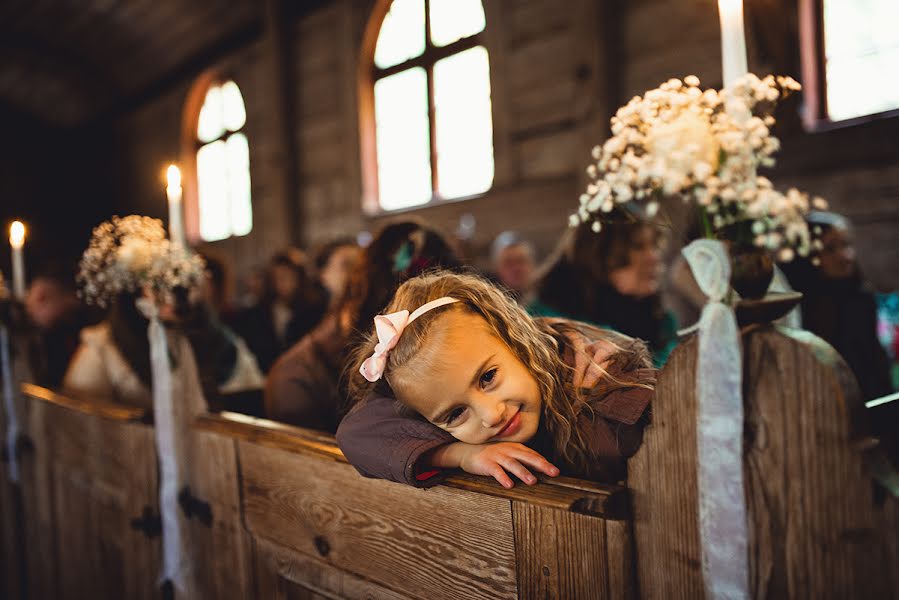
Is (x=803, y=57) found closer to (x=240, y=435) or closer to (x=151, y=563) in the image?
(x=240, y=435)

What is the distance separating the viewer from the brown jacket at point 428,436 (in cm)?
120

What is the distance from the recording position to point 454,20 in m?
5.66

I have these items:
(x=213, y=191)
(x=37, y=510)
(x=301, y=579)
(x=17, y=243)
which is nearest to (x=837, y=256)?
(x=301, y=579)

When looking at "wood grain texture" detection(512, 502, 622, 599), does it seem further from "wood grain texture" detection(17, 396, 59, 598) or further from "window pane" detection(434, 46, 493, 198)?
"window pane" detection(434, 46, 493, 198)

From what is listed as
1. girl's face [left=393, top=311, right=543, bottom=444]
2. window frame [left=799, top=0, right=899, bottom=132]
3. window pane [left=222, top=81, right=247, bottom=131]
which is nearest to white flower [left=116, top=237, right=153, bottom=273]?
girl's face [left=393, top=311, right=543, bottom=444]

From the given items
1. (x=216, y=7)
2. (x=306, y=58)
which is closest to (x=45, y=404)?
(x=306, y=58)

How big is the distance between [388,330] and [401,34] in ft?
17.7

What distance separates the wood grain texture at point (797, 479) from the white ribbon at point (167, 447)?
5.52 ft

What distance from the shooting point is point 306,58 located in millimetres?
7043

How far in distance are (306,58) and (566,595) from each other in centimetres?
682

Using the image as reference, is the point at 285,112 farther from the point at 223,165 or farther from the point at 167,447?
the point at 167,447

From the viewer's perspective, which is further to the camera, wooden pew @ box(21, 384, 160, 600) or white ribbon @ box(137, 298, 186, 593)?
wooden pew @ box(21, 384, 160, 600)

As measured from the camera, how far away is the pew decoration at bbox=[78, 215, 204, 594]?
80.7 inches

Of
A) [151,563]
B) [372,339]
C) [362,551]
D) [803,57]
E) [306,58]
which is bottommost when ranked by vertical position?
[151,563]
